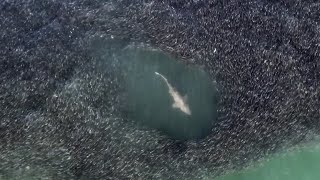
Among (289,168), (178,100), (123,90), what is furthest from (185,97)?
(289,168)

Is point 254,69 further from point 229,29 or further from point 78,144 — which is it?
point 78,144

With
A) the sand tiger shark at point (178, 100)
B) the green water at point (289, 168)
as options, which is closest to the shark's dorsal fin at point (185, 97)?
the sand tiger shark at point (178, 100)

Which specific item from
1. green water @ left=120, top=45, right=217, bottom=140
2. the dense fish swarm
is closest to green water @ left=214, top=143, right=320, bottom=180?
the dense fish swarm

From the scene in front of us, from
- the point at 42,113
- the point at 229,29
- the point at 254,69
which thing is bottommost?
the point at 42,113

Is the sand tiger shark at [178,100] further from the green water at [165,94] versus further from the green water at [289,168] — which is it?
the green water at [289,168]

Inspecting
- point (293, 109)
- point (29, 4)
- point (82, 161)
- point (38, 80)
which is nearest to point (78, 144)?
point (82, 161)

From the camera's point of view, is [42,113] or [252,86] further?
[252,86]
